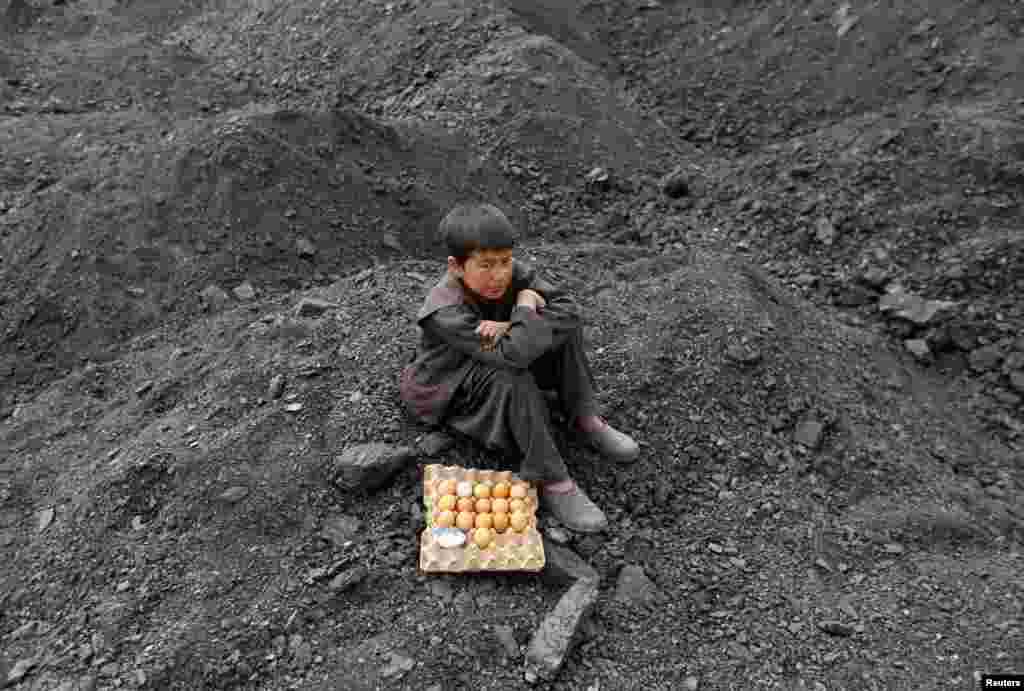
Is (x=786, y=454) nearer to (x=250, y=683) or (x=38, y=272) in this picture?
(x=250, y=683)

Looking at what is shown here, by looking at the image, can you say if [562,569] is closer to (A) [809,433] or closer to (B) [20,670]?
(A) [809,433]

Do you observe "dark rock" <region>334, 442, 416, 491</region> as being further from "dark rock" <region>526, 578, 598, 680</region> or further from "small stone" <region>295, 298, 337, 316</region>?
"small stone" <region>295, 298, 337, 316</region>

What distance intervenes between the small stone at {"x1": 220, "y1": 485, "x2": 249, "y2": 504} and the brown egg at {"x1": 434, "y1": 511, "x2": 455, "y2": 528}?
2.85 feet

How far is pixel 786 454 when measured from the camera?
442 cm

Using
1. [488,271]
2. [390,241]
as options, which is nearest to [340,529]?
[488,271]

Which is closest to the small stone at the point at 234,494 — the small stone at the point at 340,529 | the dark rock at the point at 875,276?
the small stone at the point at 340,529

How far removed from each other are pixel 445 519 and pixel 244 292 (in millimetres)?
2767

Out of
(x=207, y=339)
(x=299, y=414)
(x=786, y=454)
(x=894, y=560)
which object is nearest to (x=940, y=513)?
(x=894, y=560)

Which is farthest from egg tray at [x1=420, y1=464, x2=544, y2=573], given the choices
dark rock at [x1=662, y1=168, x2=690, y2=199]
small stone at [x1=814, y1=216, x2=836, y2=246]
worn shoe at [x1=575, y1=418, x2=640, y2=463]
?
dark rock at [x1=662, y1=168, x2=690, y2=199]

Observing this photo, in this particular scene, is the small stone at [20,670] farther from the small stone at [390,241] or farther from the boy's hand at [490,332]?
the small stone at [390,241]

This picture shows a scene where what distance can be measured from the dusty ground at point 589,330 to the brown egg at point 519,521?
21 centimetres

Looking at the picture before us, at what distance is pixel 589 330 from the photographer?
499 cm

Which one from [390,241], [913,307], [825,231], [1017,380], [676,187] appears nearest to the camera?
[1017,380]

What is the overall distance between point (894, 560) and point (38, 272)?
210 inches
